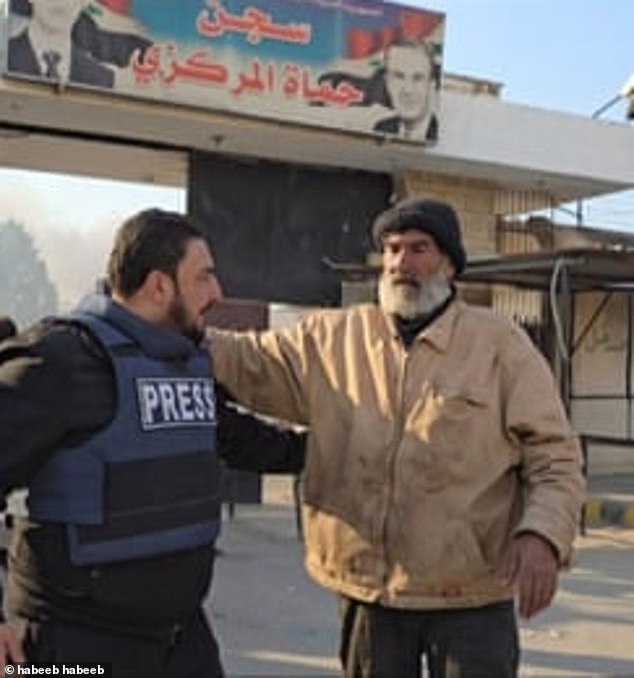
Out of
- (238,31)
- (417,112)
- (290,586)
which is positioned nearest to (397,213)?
(290,586)

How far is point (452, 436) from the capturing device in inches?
119

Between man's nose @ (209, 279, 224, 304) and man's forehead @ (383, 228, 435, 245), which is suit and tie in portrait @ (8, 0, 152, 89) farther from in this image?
man's nose @ (209, 279, 224, 304)

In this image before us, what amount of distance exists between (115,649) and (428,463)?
0.88 m

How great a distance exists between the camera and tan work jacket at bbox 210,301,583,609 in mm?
2998

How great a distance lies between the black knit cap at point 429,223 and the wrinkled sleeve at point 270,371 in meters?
0.37

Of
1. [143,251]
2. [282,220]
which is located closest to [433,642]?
[143,251]

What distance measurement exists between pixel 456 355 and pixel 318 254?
1429 centimetres

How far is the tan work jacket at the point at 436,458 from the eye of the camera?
3.00 metres

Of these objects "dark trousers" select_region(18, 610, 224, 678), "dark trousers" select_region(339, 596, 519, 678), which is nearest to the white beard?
"dark trousers" select_region(339, 596, 519, 678)

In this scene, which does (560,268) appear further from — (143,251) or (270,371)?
(143,251)

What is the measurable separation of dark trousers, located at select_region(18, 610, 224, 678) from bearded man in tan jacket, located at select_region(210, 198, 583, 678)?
1.88 feet

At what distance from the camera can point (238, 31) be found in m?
14.6

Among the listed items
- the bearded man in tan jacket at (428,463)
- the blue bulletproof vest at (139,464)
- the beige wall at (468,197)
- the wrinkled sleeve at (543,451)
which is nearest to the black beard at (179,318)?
the blue bulletproof vest at (139,464)

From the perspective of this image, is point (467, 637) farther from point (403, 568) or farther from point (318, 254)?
point (318, 254)
